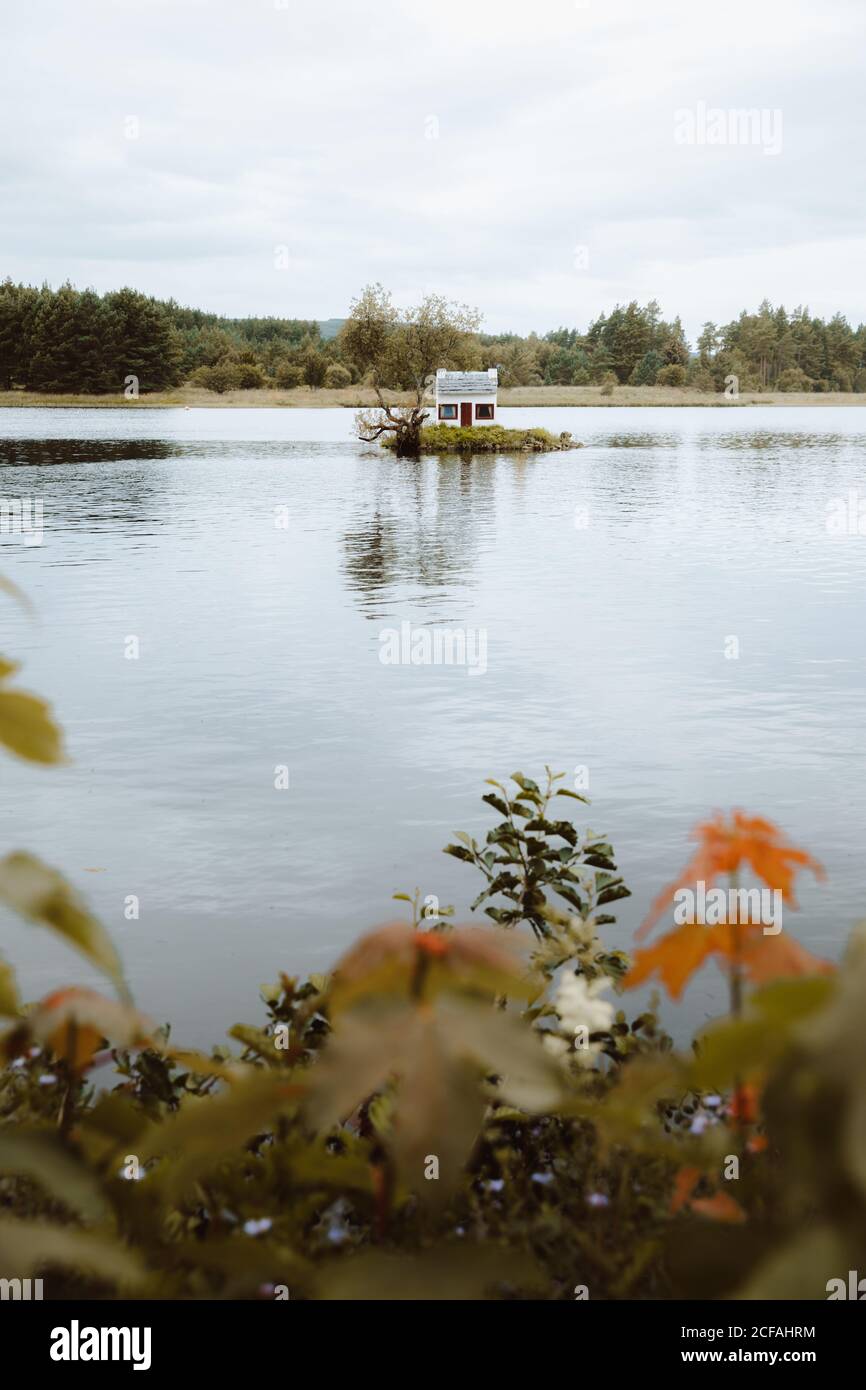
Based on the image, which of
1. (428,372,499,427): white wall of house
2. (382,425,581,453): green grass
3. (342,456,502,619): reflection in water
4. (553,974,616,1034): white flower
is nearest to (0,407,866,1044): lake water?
(342,456,502,619): reflection in water

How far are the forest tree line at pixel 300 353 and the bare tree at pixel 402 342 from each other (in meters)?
3.29

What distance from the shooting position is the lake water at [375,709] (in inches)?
318

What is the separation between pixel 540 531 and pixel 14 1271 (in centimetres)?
3251

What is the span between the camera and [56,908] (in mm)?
1274

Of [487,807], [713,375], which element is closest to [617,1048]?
[487,807]

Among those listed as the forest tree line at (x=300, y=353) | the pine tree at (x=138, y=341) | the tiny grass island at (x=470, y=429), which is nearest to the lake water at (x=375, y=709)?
the tiny grass island at (x=470, y=429)

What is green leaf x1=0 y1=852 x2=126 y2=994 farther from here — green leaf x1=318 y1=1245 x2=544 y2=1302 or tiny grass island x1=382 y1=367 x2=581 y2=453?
tiny grass island x1=382 y1=367 x2=581 y2=453

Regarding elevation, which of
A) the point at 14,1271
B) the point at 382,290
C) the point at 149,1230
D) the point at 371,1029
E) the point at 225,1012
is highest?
the point at 382,290

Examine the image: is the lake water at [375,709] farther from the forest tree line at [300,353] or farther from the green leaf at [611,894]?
the forest tree line at [300,353]

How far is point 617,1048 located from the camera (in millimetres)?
4105

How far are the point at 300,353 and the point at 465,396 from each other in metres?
99.6

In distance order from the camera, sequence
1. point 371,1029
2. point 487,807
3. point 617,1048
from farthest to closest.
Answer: point 487,807 → point 617,1048 → point 371,1029

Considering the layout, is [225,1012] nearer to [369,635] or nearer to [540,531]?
[369,635]

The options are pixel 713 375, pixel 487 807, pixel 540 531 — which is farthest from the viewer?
pixel 713 375
